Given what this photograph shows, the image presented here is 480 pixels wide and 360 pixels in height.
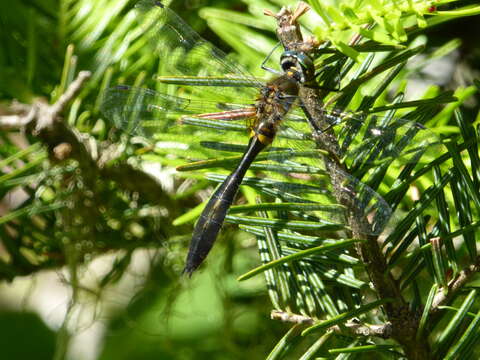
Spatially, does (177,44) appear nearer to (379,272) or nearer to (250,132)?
(250,132)

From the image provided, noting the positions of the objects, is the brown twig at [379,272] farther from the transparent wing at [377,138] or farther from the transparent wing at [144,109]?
the transparent wing at [144,109]

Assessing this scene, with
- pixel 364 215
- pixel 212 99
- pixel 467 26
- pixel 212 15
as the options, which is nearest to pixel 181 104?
pixel 212 99

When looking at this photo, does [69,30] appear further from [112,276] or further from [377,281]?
[377,281]

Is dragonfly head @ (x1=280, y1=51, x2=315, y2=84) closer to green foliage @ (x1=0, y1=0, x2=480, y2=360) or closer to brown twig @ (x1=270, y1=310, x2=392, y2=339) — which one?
green foliage @ (x1=0, y1=0, x2=480, y2=360)

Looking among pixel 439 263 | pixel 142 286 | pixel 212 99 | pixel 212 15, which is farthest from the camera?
pixel 142 286

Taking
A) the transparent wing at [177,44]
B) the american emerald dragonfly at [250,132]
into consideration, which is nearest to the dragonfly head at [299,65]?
the american emerald dragonfly at [250,132]

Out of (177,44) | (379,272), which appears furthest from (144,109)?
(379,272)

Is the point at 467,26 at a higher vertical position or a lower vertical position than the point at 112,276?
higher
